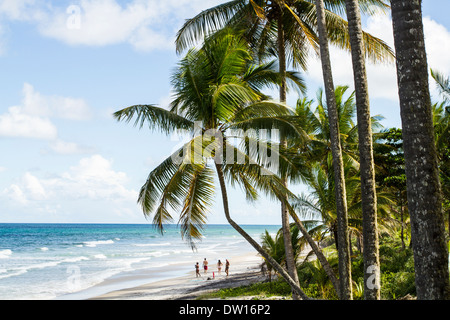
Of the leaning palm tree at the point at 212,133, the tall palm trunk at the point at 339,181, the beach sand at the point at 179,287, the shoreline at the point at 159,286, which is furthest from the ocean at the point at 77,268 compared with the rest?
the tall palm trunk at the point at 339,181

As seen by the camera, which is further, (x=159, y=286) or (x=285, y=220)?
(x=159, y=286)

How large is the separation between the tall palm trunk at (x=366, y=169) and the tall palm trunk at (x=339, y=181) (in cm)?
133

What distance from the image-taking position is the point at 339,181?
350 inches

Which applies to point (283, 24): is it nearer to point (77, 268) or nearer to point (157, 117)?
point (157, 117)

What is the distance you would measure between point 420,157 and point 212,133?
5212 mm

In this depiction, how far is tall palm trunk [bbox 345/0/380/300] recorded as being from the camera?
23.6ft

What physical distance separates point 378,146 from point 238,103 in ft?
32.7

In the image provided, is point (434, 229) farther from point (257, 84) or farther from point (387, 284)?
point (387, 284)

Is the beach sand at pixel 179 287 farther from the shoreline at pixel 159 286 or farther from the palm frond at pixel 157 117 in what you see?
the palm frond at pixel 157 117

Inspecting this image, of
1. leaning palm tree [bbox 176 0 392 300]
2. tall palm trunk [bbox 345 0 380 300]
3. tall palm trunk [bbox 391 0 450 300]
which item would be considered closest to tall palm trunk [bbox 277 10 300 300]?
leaning palm tree [bbox 176 0 392 300]

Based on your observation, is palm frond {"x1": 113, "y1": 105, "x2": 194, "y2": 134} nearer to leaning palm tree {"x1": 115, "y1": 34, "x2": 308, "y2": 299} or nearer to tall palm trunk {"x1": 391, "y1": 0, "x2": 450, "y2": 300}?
leaning palm tree {"x1": 115, "y1": 34, "x2": 308, "y2": 299}

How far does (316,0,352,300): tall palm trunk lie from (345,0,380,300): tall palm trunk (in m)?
1.33

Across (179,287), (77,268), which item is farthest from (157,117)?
(77,268)
